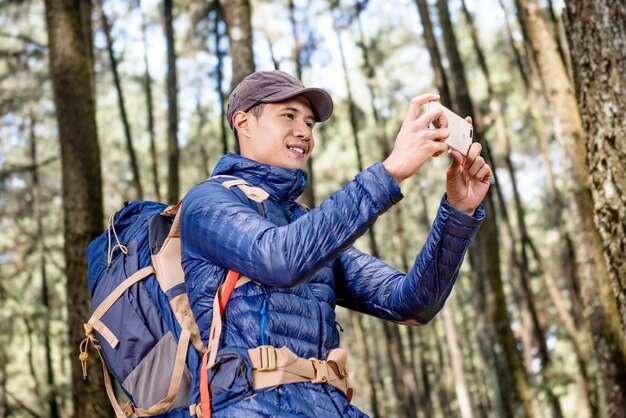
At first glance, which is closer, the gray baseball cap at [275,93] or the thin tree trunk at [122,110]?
the gray baseball cap at [275,93]

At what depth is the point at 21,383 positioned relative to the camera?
25.4 meters

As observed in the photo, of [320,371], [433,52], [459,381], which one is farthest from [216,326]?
[459,381]

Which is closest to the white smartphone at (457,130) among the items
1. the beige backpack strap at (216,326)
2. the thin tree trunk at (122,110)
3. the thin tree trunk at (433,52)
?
the beige backpack strap at (216,326)

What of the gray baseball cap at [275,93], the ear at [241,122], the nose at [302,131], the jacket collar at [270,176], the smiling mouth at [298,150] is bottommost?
the jacket collar at [270,176]

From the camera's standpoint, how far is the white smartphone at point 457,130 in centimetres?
249

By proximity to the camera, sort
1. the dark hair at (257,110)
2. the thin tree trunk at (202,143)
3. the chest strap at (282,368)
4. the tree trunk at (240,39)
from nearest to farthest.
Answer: the chest strap at (282,368), the dark hair at (257,110), the tree trunk at (240,39), the thin tree trunk at (202,143)

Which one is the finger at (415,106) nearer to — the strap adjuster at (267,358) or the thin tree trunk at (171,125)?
the strap adjuster at (267,358)

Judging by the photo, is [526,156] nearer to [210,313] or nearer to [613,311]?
[613,311]

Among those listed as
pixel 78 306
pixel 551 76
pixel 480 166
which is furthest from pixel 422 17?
pixel 480 166

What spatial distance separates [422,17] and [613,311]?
25.4ft

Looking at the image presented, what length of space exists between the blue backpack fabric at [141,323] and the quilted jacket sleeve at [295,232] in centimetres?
37

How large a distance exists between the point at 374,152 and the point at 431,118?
26.6m

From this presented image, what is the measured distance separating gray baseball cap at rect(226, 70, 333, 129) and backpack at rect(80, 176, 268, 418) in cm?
31

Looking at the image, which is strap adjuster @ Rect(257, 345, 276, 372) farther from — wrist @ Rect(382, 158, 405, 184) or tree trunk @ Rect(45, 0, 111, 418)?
tree trunk @ Rect(45, 0, 111, 418)
